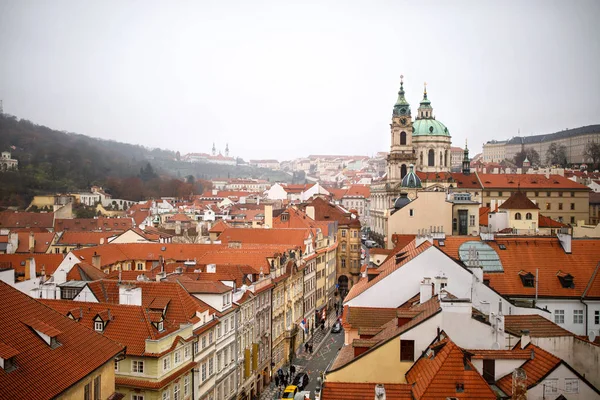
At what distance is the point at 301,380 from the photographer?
4469cm

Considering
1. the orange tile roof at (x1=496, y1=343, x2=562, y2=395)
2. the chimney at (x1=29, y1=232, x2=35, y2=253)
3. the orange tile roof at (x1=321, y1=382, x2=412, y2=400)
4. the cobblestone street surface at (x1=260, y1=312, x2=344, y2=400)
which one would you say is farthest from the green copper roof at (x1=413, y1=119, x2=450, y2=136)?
the orange tile roof at (x1=321, y1=382, x2=412, y2=400)

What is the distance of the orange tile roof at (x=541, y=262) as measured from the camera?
113ft

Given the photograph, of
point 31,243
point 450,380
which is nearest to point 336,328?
point 31,243

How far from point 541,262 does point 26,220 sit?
3268 inches

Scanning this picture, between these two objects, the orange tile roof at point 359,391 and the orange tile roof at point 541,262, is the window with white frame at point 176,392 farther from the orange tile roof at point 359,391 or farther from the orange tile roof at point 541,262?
the orange tile roof at point 541,262

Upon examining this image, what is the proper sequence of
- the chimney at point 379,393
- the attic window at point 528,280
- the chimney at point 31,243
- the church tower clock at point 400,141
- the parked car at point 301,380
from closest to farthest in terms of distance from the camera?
the chimney at point 379,393 < the attic window at point 528,280 < the parked car at point 301,380 < the chimney at point 31,243 < the church tower clock at point 400,141

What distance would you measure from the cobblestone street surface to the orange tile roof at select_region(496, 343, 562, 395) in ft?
74.9

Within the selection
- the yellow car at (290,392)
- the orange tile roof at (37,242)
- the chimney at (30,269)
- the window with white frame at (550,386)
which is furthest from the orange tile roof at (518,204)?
the orange tile roof at (37,242)

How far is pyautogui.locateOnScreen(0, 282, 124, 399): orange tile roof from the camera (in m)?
16.9

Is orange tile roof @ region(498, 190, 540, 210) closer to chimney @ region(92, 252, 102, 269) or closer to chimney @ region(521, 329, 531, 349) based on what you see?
chimney @ region(92, 252, 102, 269)

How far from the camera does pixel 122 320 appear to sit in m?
30.0

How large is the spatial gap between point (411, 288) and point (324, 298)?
133ft

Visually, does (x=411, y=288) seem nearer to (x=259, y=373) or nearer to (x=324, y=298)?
(x=259, y=373)

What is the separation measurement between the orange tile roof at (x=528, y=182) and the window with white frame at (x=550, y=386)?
291 ft
